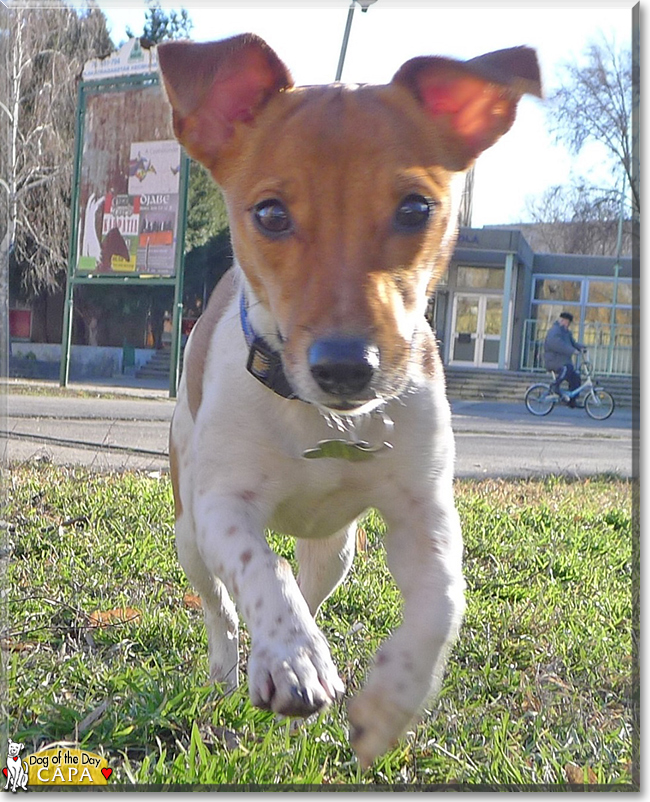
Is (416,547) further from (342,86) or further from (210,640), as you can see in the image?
(342,86)

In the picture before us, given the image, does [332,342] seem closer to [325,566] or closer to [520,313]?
[325,566]

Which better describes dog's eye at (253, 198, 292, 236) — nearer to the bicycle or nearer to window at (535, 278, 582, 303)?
window at (535, 278, 582, 303)

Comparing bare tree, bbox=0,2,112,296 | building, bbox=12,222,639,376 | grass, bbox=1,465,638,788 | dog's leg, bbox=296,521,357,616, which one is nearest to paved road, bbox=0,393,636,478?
building, bbox=12,222,639,376

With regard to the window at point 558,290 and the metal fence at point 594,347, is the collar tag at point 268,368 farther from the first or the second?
the window at point 558,290

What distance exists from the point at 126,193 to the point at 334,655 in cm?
366

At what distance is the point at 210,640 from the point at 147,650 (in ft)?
0.73

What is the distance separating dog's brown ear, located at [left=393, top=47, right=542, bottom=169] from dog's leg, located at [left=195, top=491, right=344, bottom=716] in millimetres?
1075

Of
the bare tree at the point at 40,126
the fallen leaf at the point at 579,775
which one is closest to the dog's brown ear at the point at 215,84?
the bare tree at the point at 40,126

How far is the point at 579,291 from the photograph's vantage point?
15.1 meters

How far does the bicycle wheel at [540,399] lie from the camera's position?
14446 mm

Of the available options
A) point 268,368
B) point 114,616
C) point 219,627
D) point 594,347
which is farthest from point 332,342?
point 594,347

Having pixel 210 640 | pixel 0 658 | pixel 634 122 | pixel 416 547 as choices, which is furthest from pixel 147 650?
pixel 634 122

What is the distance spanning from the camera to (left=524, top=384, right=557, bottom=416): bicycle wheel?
1445cm

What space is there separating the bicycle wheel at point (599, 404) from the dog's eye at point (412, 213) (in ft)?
42.0
